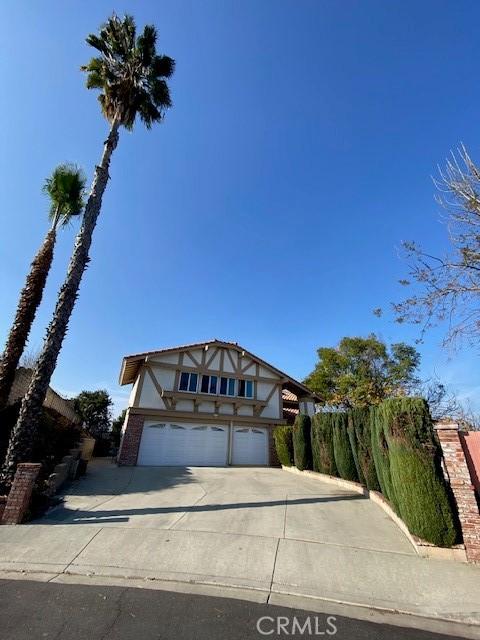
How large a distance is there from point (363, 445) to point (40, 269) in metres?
13.1

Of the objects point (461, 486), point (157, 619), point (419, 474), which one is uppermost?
point (419, 474)

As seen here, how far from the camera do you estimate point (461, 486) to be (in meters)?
5.36

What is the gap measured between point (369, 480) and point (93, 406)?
25112mm

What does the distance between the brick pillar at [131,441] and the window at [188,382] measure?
2.70 metres

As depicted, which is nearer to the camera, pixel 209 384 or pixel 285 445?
pixel 285 445

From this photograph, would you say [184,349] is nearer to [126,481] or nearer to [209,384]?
[209,384]

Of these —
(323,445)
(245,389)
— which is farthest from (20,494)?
(245,389)

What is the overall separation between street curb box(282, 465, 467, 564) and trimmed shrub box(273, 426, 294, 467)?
12.5ft

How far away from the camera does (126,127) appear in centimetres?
1241

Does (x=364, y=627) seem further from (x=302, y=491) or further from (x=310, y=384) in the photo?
(x=310, y=384)

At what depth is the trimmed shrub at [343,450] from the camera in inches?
407

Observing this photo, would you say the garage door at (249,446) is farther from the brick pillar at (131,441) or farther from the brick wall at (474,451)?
the brick wall at (474,451)

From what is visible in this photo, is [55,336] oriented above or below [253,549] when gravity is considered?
above

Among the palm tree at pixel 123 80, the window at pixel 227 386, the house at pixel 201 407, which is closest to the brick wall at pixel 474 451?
the palm tree at pixel 123 80
